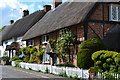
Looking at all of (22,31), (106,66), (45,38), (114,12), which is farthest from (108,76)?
(22,31)

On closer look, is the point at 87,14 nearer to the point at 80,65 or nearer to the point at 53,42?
the point at 80,65

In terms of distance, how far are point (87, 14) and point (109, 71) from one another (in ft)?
19.6

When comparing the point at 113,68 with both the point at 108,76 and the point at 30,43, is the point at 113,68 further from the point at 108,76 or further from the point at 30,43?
the point at 30,43

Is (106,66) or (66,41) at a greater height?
(66,41)

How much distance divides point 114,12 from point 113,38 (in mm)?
2333

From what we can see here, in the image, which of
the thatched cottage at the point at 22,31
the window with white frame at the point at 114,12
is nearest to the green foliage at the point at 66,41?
the window with white frame at the point at 114,12

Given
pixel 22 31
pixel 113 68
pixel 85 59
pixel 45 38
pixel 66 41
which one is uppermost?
pixel 22 31

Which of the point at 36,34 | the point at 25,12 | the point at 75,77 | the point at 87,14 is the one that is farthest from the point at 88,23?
the point at 25,12

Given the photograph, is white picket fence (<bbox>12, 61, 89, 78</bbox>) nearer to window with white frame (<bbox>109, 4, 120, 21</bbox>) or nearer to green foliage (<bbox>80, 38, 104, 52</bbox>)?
green foliage (<bbox>80, 38, 104, 52</bbox>)

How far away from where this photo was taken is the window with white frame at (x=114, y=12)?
733 inches

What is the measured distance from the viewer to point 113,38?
18.0m

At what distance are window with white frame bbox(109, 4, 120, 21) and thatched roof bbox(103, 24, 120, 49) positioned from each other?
726mm

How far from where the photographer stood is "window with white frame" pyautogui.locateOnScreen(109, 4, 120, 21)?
61.1 ft

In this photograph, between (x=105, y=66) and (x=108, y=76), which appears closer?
(x=108, y=76)
